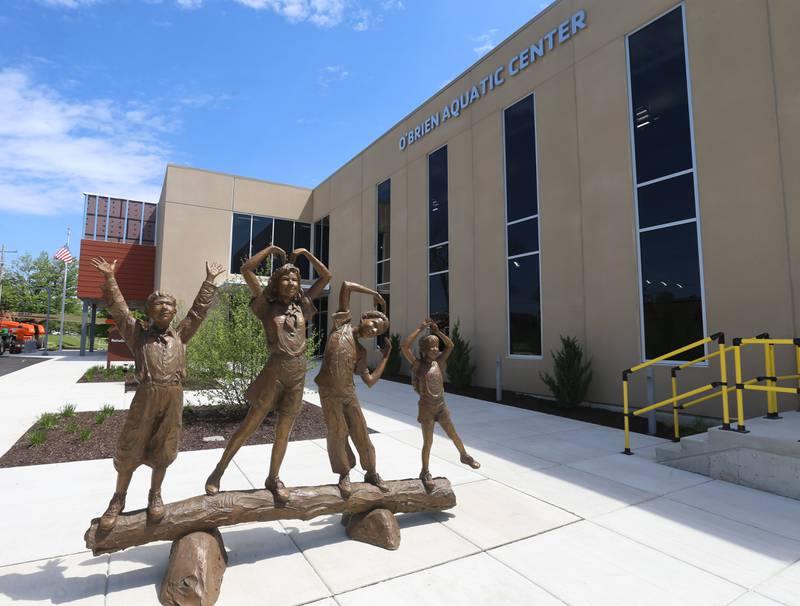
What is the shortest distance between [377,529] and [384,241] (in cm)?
1482

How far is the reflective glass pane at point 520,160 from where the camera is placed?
37.7ft

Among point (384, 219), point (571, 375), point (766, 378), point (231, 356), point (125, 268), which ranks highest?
point (384, 219)

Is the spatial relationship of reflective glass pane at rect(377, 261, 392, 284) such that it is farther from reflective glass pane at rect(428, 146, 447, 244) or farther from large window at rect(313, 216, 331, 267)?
large window at rect(313, 216, 331, 267)

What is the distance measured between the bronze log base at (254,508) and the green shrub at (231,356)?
4641 mm

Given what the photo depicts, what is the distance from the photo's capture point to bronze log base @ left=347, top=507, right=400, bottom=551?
3.53m

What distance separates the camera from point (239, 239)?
2220cm

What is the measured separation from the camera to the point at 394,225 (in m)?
16.9

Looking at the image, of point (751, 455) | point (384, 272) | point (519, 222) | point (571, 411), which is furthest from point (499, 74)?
point (751, 455)

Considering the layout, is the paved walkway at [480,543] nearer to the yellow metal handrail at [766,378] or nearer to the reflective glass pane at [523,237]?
the yellow metal handrail at [766,378]

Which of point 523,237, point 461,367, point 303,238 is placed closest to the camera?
point 523,237

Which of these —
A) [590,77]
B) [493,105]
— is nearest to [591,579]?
[590,77]

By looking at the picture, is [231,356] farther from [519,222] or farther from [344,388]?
[519,222]

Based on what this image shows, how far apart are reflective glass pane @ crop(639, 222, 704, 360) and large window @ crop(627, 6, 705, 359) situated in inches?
0.6

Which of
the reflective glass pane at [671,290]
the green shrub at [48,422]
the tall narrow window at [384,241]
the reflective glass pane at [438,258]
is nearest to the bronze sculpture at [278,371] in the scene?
the green shrub at [48,422]
